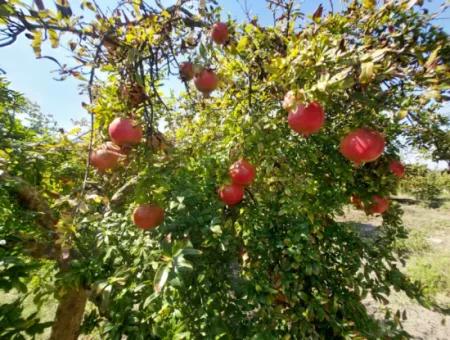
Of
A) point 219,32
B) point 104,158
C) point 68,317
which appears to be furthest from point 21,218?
point 219,32

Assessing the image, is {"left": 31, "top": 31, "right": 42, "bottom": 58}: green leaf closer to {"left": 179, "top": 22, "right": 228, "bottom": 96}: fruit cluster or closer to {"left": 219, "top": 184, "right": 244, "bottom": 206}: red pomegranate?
{"left": 179, "top": 22, "right": 228, "bottom": 96}: fruit cluster

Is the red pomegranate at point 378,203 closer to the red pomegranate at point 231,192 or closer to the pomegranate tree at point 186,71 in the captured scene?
the red pomegranate at point 231,192

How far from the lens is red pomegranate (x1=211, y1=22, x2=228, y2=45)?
1376mm

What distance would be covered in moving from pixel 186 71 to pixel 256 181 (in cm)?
69

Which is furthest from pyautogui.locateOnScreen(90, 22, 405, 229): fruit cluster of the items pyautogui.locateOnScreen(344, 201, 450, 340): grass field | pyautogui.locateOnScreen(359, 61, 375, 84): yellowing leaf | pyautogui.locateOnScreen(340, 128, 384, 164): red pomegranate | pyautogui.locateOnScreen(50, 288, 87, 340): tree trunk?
pyautogui.locateOnScreen(50, 288, 87, 340): tree trunk

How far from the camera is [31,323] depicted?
37.0 inches

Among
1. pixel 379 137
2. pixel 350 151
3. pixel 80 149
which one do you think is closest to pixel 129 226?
pixel 80 149

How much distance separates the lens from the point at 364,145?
1.10 metres

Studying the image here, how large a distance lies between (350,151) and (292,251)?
1.58 ft

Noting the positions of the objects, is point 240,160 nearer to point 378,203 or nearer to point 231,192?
point 231,192

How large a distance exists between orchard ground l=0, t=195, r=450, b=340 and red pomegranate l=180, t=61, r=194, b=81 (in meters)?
1.06

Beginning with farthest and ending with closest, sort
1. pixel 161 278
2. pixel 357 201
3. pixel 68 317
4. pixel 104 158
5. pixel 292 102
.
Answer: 1. pixel 68 317
2. pixel 357 201
3. pixel 104 158
4. pixel 292 102
5. pixel 161 278

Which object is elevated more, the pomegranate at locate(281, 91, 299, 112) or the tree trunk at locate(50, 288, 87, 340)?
the pomegranate at locate(281, 91, 299, 112)

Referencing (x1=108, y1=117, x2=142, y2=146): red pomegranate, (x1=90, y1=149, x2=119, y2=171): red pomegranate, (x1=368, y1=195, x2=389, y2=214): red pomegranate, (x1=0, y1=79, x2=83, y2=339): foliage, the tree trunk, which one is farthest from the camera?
the tree trunk
